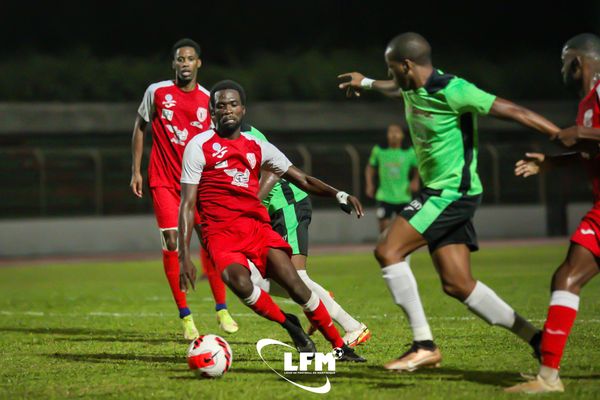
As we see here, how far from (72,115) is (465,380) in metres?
24.8

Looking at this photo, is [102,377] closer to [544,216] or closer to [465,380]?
[465,380]

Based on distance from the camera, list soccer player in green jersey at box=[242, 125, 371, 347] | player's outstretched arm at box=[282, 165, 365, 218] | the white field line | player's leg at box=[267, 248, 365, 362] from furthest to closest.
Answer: the white field line, soccer player in green jersey at box=[242, 125, 371, 347], player's leg at box=[267, 248, 365, 362], player's outstretched arm at box=[282, 165, 365, 218]

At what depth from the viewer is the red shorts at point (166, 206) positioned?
30.9 feet

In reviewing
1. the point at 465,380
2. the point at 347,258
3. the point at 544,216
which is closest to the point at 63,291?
the point at 347,258

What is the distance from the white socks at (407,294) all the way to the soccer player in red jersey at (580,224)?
34.1 inches

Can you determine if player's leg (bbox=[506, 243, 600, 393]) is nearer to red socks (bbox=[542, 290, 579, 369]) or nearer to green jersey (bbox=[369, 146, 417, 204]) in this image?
red socks (bbox=[542, 290, 579, 369])

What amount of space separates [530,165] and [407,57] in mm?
1033

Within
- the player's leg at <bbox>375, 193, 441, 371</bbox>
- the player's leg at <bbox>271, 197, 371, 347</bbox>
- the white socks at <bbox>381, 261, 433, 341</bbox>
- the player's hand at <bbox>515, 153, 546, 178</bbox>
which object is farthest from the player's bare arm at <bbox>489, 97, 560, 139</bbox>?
the player's leg at <bbox>271, 197, 371, 347</bbox>

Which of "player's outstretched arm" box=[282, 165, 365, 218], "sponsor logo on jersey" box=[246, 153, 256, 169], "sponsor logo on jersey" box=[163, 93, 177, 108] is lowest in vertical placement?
"player's outstretched arm" box=[282, 165, 365, 218]

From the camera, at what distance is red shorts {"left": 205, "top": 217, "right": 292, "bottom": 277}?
23.5 ft

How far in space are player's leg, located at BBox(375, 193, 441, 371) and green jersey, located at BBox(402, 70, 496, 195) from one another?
0.26 metres

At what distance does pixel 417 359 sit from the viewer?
661cm

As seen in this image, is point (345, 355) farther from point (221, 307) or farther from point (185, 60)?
point (185, 60)

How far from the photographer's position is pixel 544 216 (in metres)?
29.2
